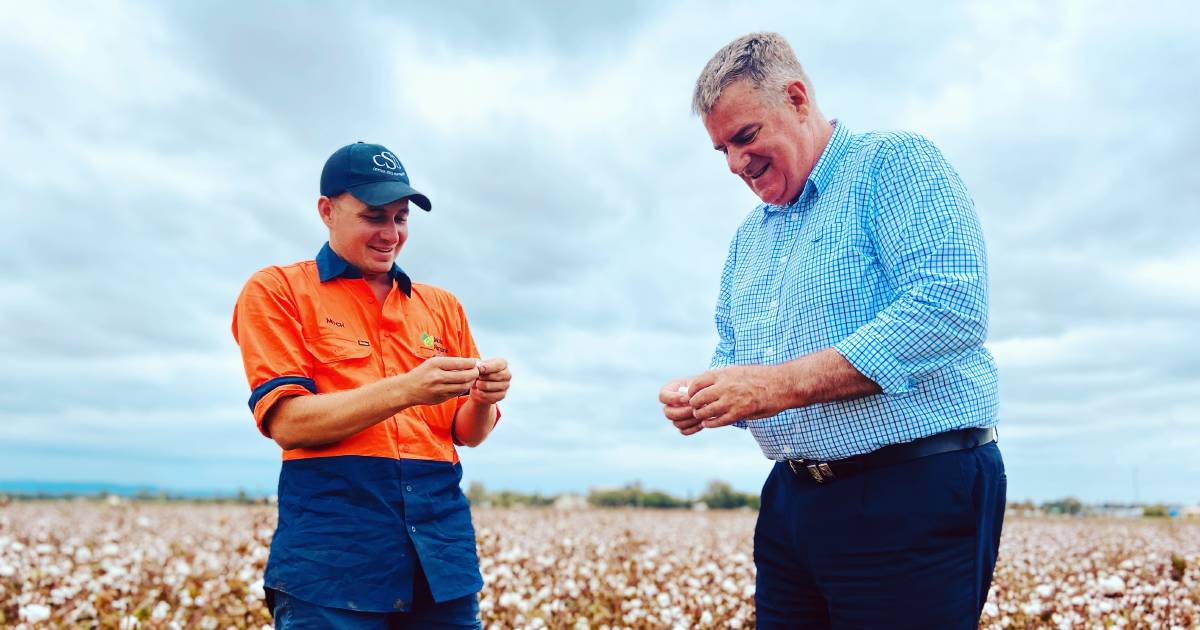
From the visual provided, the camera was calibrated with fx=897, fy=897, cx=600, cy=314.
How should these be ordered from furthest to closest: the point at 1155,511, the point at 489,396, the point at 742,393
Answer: the point at 1155,511
the point at 489,396
the point at 742,393

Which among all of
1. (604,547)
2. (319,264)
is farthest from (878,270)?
(604,547)

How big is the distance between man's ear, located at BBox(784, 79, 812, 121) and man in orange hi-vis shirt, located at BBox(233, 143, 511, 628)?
1.28 m

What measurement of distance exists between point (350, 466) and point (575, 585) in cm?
408

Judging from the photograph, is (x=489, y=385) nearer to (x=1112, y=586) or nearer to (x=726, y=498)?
(x=1112, y=586)

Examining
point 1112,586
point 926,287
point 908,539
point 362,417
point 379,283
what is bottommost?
point 1112,586

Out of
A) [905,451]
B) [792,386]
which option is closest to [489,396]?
[792,386]

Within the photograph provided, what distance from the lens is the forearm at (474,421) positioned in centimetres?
314

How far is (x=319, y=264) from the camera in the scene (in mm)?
3055

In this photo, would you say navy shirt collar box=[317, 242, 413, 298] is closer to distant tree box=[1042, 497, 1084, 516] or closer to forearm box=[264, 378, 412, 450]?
forearm box=[264, 378, 412, 450]

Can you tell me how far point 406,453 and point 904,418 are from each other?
A: 5.10 ft

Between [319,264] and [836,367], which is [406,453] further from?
[836,367]

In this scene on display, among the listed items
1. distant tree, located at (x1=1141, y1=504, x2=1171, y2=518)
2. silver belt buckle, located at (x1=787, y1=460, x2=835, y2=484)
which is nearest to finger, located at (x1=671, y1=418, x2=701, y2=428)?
silver belt buckle, located at (x1=787, y1=460, x2=835, y2=484)

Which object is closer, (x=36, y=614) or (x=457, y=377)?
(x=457, y=377)

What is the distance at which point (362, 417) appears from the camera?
2660 millimetres
